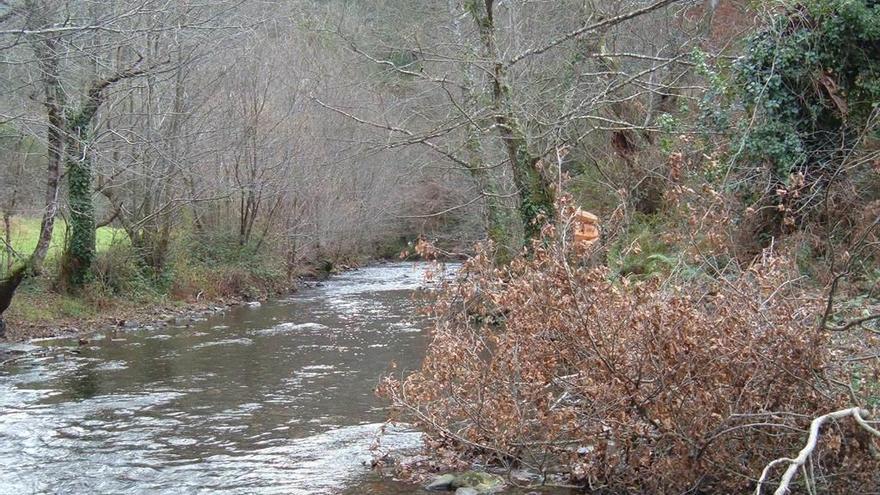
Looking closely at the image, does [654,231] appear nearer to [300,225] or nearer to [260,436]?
[260,436]

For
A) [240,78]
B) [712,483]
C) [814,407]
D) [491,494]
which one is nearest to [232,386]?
[491,494]

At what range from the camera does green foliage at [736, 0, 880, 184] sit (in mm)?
12062

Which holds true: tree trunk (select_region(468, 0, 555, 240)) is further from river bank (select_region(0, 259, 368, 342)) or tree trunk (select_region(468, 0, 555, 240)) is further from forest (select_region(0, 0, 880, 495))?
river bank (select_region(0, 259, 368, 342))

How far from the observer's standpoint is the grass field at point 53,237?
22703 mm

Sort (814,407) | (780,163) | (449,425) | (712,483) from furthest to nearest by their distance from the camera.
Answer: (780,163) < (449,425) < (712,483) < (814,407)

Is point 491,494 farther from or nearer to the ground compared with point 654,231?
nearer to the ground

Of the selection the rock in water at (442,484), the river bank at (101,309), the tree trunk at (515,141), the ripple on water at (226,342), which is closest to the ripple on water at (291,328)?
the ripple on water at (226,342)

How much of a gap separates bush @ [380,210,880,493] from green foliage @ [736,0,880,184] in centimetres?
538

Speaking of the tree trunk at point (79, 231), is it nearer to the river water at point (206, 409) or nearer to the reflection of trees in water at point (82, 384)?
the river water at point (206, 409)

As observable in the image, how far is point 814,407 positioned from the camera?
265 inches

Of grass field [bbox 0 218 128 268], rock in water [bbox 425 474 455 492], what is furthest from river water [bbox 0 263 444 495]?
grass field [bbox 0 218 128 268]

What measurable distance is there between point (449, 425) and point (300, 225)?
2197 cm

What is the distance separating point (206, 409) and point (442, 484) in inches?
186

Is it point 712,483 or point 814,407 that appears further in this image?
point 712,483
